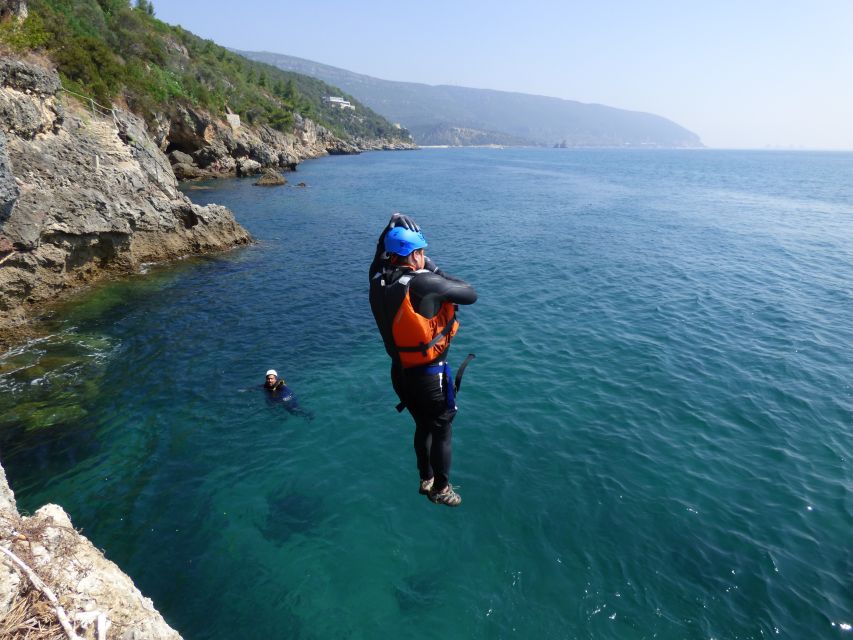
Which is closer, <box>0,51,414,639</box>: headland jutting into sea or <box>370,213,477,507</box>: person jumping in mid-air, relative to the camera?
<box>370,213,477,507</box>: person jumping in mid-air

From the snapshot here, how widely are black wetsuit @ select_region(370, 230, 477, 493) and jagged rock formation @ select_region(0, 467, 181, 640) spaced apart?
3343 millimetres

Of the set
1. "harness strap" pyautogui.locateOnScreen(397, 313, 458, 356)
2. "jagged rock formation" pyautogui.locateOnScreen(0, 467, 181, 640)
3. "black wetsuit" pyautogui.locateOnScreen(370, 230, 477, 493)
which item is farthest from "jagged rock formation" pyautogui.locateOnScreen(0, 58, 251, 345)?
"harness strap" pyautogui.locateOnScreen(397, 313, 458, 356)

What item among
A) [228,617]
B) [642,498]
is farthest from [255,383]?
[642,498]

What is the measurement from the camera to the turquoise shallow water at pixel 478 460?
27.9 feet

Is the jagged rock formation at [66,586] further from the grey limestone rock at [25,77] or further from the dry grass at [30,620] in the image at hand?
the grey limestone rock at [25,77]

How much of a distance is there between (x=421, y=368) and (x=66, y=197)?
908 inches

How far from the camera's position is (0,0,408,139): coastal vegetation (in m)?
30.0

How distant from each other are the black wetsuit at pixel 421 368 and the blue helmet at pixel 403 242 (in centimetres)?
15

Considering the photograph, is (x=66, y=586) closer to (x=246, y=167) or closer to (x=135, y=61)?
(x=135, y=61)

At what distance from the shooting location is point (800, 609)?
8.32 m

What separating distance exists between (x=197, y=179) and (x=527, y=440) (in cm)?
6261

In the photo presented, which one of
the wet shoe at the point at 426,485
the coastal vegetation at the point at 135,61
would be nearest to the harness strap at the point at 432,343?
the wet shoe at the point at 426,485

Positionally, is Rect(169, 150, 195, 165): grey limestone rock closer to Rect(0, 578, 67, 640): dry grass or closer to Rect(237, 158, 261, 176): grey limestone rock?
Rect(237, 158, 261, 176): grey limestone rock

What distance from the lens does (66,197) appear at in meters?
20.7
